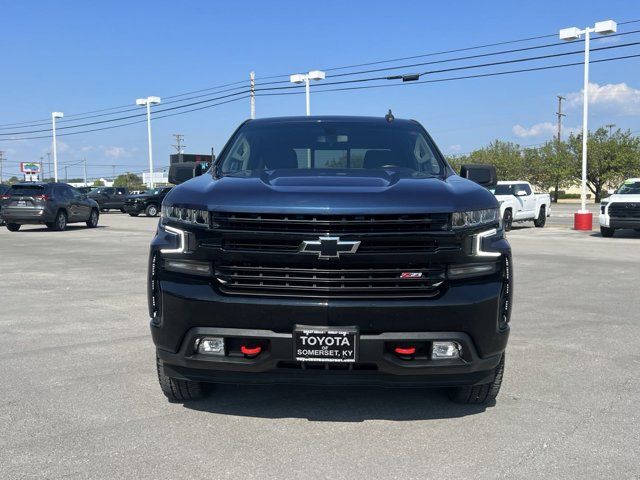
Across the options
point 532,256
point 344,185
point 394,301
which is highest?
point 344,185

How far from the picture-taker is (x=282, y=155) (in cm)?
491

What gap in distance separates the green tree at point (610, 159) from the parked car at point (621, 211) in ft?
153

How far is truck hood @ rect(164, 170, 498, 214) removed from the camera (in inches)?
134

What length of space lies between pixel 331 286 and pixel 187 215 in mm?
933

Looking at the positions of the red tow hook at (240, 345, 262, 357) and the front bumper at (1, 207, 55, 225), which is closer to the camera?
the red tow hook at (240, 345, 262, 357)

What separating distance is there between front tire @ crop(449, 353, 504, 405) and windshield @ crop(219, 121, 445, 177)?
4.91ft

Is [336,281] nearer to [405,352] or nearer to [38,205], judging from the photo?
[405,352]

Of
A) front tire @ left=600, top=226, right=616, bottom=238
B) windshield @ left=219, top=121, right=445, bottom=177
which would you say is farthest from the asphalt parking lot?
front tire @ left=600, top=226, right=616, bottom=238

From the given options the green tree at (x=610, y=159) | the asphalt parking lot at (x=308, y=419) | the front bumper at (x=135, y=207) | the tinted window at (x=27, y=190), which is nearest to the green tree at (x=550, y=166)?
the green tree at (x=610, y=159)

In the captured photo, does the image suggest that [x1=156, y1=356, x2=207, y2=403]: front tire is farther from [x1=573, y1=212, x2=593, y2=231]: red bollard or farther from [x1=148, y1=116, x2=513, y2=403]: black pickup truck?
[x1=573, y1=212, x2=593, y2=231]: red bollard

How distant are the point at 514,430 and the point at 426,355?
2.57ft

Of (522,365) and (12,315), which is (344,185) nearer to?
(522,365)

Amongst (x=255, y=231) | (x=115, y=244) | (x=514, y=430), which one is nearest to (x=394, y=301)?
(x=255, y=231)

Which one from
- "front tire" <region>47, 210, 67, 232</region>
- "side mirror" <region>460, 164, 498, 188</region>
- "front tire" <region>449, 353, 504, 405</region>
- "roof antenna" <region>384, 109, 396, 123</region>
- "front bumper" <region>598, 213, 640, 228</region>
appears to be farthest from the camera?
"front tire" <region>47, 210, 67, 232</region>
